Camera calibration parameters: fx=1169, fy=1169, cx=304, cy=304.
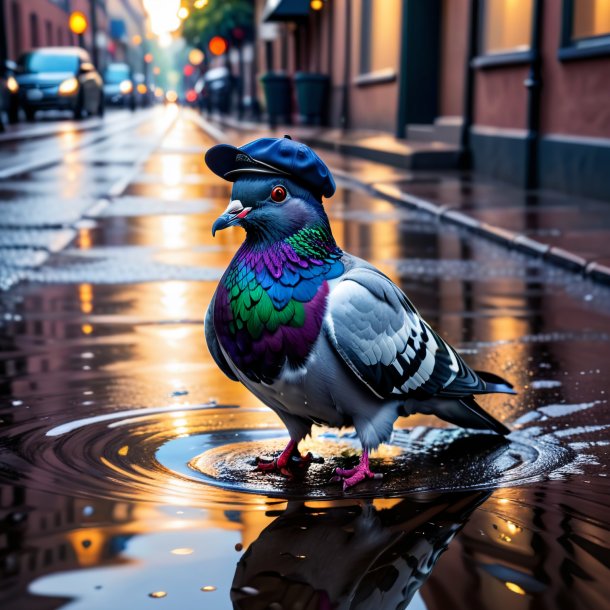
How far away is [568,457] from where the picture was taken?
347cm

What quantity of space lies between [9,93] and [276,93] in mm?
8796

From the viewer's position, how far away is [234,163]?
9.66 ft

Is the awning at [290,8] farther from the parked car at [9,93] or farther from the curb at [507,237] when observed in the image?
the curb at [507,237]

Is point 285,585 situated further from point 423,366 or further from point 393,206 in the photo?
point 393,206

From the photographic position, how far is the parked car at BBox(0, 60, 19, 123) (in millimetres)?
31312

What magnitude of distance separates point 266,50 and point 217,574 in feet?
155

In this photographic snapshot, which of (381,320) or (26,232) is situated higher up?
(381,320)

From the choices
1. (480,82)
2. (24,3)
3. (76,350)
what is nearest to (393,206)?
(480,82)

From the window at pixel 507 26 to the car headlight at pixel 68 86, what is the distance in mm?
20993

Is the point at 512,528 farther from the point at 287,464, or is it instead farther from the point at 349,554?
the point at 287,464

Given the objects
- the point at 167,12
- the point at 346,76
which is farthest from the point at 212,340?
the point at 346,76

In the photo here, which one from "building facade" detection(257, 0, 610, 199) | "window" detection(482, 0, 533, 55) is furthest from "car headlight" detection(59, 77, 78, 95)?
"window" detection(482, 0, 533, 55)

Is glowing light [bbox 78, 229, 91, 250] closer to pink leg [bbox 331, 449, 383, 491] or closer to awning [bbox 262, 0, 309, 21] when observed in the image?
pink leg [bbox 331, 449, 383, 491]

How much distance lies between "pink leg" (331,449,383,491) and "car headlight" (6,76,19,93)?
30389 mm
